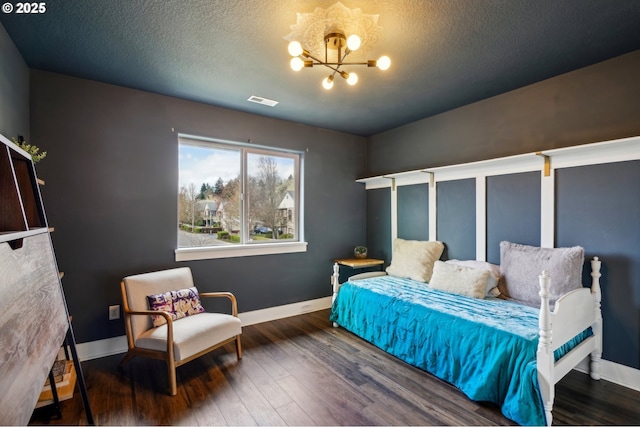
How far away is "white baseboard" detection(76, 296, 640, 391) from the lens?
7.38 ft

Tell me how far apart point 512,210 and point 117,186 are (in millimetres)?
3790

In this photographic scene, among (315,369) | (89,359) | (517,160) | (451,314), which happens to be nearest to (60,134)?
(89,359)

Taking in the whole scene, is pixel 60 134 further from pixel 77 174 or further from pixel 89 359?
pixel 89 359

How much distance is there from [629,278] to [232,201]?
3.69 meters

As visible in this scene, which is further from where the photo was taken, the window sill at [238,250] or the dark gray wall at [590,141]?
the window sill at [238,250]

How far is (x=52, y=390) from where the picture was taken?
1.88m

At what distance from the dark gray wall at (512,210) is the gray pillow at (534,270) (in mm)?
142

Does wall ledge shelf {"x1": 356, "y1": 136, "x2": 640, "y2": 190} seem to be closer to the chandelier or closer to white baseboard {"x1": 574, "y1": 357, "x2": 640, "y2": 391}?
white baseboard {"x1": 574, "y1": 357, "x2": 640, "y2": 391}

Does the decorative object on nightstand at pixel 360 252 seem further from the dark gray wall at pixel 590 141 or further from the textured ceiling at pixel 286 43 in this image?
the textured ceiling at pixel 286 43

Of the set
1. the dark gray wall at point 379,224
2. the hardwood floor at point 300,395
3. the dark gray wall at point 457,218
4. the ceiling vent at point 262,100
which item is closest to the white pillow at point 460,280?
the dark gray wall at point 457,218

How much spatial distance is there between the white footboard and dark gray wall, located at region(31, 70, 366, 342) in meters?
2.70

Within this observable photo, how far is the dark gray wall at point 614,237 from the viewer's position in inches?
87.9

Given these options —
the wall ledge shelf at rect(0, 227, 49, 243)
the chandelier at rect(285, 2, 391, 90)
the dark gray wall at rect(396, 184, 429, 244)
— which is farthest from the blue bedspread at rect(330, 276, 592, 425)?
the wall ledge shelf at rect(0, 227, 49, 243)

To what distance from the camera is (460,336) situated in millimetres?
2203
